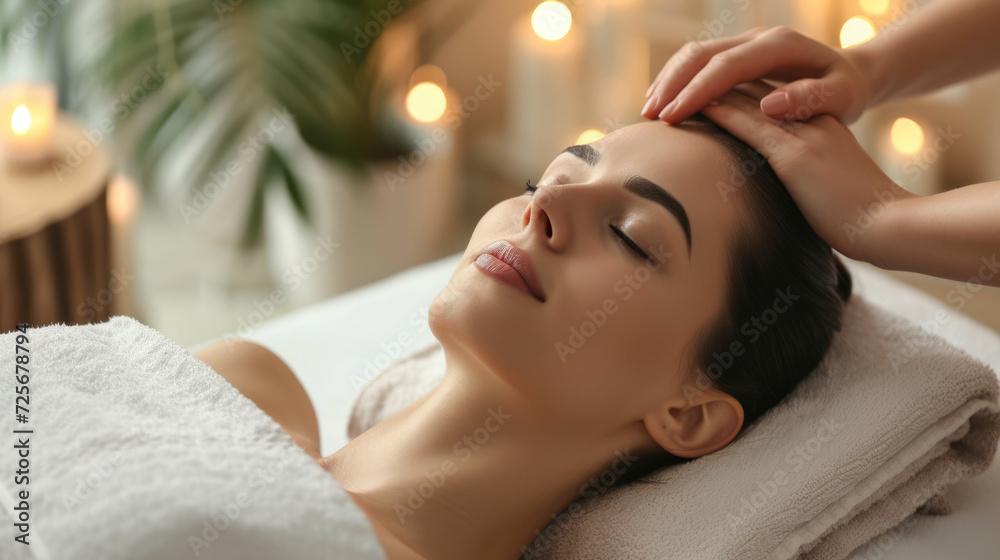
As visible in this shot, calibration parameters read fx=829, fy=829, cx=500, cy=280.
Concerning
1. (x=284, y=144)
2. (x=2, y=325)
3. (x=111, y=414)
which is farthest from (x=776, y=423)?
(x=284, y=144)

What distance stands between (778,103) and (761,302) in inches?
9.6

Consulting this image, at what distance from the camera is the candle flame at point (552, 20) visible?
2.46m

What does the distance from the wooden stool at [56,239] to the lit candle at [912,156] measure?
5.78 ft

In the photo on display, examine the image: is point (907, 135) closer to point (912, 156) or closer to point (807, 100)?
point (912, 156)

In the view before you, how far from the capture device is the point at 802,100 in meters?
1.01

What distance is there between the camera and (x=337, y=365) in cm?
150

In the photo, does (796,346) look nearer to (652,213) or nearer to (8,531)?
(652,213)

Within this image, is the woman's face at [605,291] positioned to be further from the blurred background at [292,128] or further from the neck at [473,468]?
the blurred background at [292,128]

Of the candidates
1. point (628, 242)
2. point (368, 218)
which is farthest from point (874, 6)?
point (368, 218)

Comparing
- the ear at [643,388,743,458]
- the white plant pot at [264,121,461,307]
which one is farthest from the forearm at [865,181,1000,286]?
the white plant pot at [264,121,461,307]

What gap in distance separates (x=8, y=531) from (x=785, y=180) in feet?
2.94

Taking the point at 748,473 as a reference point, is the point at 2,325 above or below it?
below

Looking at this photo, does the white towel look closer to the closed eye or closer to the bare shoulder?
the bare shoulder

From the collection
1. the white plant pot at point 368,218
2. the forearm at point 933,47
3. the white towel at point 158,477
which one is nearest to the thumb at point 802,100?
the forearm at point 933,47
